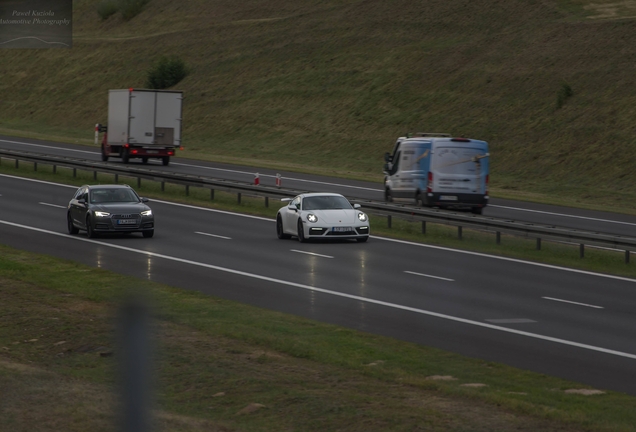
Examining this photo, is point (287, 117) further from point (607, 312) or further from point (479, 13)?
point (607, 312)

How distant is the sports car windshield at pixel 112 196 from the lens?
90.2 ft

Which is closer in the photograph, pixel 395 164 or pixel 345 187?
pixel 395 164

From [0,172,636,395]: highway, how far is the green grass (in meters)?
1.04

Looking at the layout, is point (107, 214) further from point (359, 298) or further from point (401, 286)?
point (359, 298)

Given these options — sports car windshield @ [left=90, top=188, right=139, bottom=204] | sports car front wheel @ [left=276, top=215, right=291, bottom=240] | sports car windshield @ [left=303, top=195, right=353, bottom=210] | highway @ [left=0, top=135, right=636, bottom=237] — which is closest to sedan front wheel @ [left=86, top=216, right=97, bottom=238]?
sports car windshield @ [left=90, top=188, right=139, bottom=204]

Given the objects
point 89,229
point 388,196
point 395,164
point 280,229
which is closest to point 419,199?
point 395,164

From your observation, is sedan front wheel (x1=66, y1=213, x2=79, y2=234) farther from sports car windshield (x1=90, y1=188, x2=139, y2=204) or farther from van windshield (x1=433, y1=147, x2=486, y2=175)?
van windshield (x1=433, y1=147, x2=486, y2=175)

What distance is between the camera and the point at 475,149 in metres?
32.5

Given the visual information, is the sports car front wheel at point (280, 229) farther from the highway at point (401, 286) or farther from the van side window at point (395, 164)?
the van side window at point (395, 164)

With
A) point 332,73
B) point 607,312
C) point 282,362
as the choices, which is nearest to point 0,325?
point 282,362

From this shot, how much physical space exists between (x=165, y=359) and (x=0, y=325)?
3.78m

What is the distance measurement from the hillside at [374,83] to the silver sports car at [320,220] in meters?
19.2

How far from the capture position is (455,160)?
32.4 m

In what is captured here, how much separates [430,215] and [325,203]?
351cm
